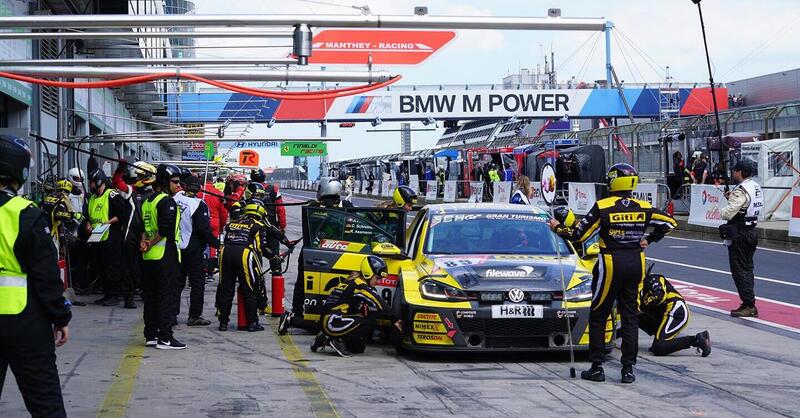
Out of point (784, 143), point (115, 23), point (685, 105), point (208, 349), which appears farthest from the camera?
point (685, 105)

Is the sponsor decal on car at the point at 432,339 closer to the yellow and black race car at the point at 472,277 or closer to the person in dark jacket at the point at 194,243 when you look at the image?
the yellow and black race car at the point at 472,277

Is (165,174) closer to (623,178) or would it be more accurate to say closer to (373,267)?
(373,267)

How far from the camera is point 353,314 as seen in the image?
999 centimetres

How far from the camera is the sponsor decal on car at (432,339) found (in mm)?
9281

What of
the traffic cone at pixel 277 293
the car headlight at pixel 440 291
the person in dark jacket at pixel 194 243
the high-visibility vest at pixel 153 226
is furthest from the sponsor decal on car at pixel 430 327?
the person in dark jacket at pixel 194 243

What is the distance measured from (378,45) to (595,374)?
6.25 meters

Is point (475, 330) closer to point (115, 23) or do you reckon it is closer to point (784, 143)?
point (115, 23)

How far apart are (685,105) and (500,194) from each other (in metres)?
18.6

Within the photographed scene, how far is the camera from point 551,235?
10.6 m

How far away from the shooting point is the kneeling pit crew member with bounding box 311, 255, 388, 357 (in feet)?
32.5

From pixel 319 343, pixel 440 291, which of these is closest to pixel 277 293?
pixel 319 343

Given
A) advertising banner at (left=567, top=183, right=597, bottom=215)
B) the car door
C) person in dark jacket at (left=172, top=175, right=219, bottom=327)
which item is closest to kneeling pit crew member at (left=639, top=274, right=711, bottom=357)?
the car door

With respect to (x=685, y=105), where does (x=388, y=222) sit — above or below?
below

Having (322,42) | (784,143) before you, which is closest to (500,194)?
(784,143)
